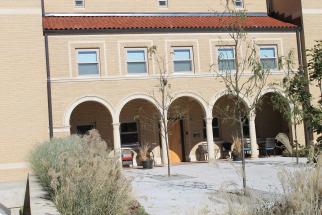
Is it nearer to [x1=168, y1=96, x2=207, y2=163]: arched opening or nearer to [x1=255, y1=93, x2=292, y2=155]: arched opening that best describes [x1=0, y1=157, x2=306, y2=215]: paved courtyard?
[x1=168, y1=96, x2=207, y2=163]: arched opening

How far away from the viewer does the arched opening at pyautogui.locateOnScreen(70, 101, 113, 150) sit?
77.4 feet

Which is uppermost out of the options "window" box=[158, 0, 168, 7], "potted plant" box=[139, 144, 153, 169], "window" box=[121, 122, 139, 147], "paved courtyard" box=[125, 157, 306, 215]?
"window" box=[158, 0, 168, 7]

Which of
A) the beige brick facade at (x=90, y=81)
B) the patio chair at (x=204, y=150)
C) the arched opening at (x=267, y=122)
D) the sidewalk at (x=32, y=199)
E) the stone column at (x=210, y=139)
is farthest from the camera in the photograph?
Result: the arched opening at (x=267, y=122)

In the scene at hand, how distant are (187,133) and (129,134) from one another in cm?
302

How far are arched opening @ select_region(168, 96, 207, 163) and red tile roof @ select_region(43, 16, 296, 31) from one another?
3.77 m

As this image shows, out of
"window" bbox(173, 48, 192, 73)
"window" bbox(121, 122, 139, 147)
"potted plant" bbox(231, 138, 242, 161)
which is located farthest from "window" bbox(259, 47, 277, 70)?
"window" bbox(121, 122, 139, 147)

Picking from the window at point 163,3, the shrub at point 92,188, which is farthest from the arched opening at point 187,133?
the shrub at point 92,188

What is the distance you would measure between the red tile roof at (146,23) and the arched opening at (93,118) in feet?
12.2

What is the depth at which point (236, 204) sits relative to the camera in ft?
14.3

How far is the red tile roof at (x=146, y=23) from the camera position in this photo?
2261 centimetres

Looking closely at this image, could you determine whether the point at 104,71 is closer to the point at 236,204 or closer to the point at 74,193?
the point at 74,193

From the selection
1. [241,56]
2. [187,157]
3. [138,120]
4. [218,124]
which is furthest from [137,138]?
[241,56]

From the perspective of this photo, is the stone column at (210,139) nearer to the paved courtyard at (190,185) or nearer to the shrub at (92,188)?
the paved courtyard at (190,185)

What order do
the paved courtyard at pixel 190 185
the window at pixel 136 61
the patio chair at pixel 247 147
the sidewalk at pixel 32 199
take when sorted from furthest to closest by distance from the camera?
1. the patio chair at pixel 247 147
2. the window at pixel 136 61
3. the paved courtyard at pixel 190 185
4. the sidewalk at pixel 32 199
